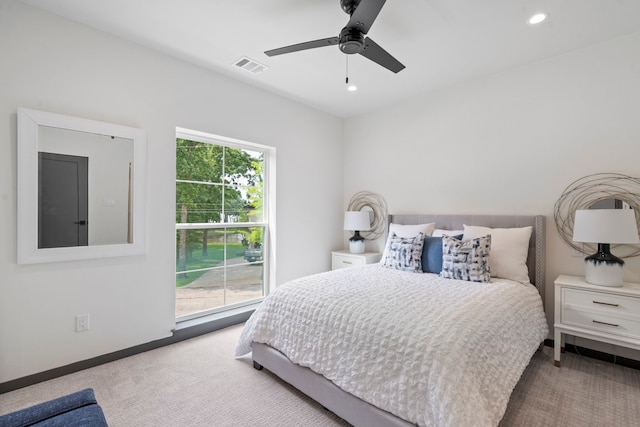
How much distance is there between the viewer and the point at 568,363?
98.4 inches

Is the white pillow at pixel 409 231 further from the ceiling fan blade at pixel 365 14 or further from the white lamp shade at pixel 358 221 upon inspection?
the ceiling fan blade at pixel 365 14

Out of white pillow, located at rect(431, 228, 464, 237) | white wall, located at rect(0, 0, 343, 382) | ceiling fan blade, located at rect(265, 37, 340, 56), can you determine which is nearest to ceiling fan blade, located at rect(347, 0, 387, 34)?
ceiling fan blade, located at rect(265, 37, 340, 56)

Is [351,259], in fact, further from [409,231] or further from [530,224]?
[530,224]

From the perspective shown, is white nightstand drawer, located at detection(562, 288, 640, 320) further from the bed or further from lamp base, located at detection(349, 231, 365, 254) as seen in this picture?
lamp base, located at detection(349, 231, 365, 254)

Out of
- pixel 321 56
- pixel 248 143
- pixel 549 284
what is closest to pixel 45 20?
pixel 248 143

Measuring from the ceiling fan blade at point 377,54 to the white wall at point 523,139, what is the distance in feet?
5.11

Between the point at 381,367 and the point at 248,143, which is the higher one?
the point at 248,143

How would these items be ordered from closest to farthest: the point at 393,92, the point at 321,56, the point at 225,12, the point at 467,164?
the point at 225,12 < the point at 321,56 < the point at 467,164 < the point at 393,92

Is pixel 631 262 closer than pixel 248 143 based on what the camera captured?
Yes

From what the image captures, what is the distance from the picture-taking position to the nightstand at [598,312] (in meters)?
2.15

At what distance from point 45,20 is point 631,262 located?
16.2 ft

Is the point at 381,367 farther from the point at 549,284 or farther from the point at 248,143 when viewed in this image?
the point at 248,143

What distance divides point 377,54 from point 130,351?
122 inches

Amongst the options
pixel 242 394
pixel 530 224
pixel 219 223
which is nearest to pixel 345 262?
pixel 219 223
